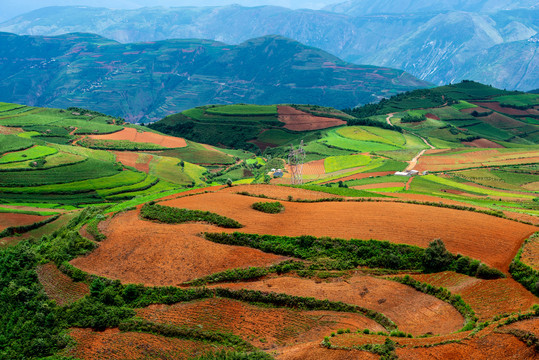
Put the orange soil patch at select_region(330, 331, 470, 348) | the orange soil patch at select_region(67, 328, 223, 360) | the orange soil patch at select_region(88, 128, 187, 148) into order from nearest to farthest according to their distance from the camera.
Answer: the orange soil patch at select_region(330, 331, 470, 348), the orange soil patch at select_region(67, 328, 223, 360), the orange soil patch at select_region(88, 128, 187, 148)

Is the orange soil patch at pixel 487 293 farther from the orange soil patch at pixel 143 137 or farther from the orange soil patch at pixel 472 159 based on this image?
the orange soil patch at pixel 143 137

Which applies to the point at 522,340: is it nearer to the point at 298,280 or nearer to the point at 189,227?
the point at 298,280

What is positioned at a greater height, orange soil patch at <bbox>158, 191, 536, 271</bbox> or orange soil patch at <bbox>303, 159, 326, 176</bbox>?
orange soil patch at <bbox>158, 191, 536, 271</bbox>

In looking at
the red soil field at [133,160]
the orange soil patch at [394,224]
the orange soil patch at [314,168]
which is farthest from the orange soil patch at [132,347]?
the red soil field at [133,160]

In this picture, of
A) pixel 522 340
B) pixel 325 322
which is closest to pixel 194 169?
pixel 325 322

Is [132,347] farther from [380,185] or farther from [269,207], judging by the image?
[380,185]

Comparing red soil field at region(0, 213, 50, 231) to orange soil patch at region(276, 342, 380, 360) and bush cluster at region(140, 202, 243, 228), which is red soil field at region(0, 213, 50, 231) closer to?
bush cluster at region(140, 202, 243, 228)

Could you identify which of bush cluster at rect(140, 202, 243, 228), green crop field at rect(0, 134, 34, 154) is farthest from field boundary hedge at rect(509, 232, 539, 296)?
green crop field at rect(0, 134, 34, 154)
